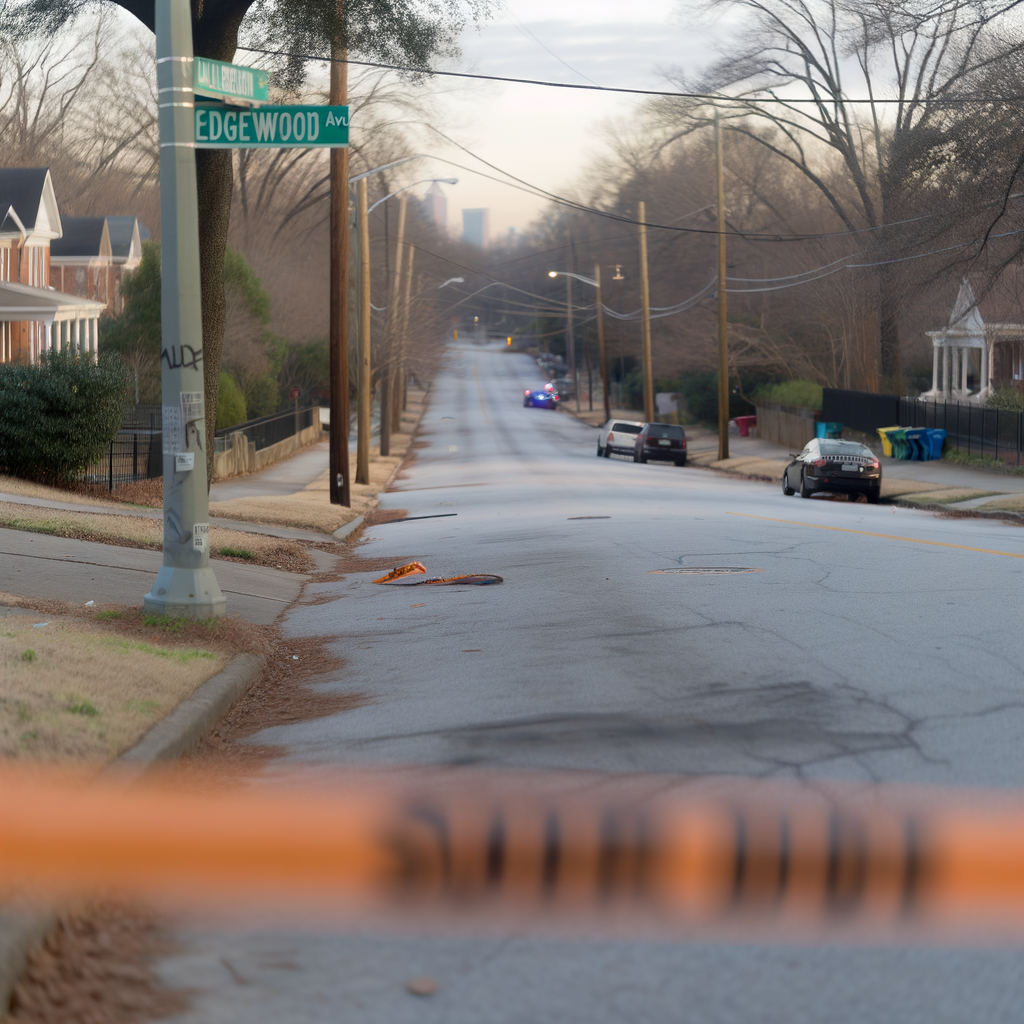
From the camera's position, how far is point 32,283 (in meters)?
46.4

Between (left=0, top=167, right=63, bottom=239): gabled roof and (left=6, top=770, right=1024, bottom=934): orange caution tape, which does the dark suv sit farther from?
(left=6, top=770, right=1024, bottom=934): orange caution tape

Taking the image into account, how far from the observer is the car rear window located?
2631cm

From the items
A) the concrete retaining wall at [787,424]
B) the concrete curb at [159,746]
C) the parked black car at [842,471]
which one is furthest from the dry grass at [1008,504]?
the concrete retaining wall at [787,424]

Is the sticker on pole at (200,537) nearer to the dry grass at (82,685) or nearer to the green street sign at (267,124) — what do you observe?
the dry grass at (82,685)

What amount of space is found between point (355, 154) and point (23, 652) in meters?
56.4

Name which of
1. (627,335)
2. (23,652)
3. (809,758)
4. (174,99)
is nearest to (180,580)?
(23,652)

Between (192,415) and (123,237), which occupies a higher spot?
(123,237)

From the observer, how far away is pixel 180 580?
9.34 meters

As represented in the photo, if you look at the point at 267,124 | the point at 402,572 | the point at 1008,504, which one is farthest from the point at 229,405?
the point at 267,124

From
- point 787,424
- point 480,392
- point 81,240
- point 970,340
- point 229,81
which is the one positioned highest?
point 81,240

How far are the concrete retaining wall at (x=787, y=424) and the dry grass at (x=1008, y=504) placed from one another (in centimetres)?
2357

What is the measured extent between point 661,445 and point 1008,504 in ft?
68.1

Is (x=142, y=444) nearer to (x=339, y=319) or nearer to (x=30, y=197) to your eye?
(x=339, y=319)

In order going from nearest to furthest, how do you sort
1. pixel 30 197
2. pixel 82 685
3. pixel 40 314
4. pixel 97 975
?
pixel 97 975, pixel 82 685, pixel 40 314, pixel 30 197
